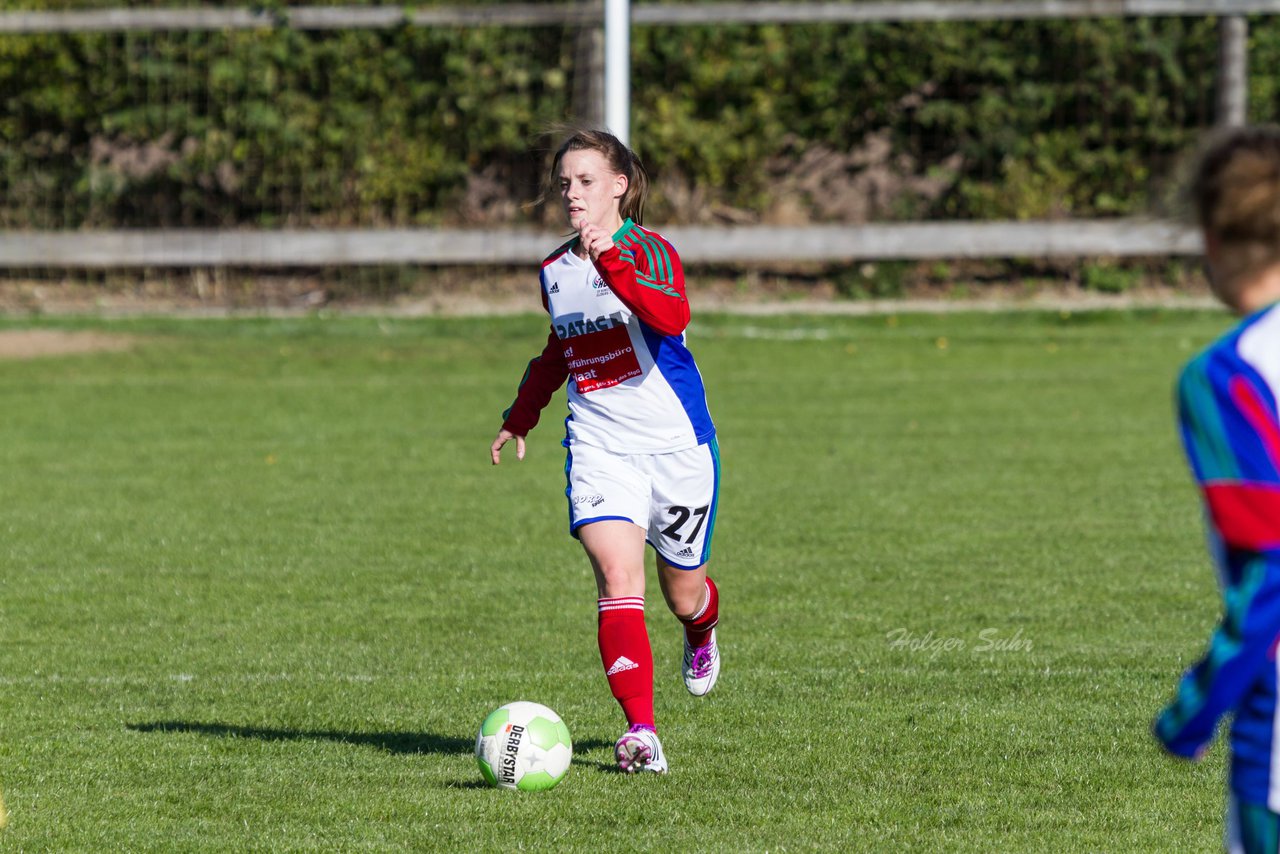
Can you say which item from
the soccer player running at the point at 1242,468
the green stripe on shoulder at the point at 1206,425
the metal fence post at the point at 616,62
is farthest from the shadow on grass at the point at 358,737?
the metal fence post at the point at 616,62

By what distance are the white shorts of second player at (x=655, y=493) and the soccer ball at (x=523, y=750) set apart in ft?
1.79

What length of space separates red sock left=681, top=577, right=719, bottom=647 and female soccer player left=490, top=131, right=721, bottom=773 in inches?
4.5

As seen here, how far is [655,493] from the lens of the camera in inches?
196

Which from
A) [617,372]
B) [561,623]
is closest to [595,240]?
[617,372]

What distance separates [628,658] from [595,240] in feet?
3.82

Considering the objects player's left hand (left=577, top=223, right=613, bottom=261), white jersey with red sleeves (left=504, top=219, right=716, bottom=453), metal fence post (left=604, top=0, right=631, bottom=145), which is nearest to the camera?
player's left hand (left=577, top=223, right=613, bottom=261)

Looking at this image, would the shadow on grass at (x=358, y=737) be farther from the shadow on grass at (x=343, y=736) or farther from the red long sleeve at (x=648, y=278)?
the red long sleeve at (x=648, y=278)

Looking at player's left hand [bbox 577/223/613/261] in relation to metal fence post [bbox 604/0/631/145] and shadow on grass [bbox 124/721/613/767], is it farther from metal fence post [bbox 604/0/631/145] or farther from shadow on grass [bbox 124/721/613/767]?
metal fence post [bbox 604/0/631/145]

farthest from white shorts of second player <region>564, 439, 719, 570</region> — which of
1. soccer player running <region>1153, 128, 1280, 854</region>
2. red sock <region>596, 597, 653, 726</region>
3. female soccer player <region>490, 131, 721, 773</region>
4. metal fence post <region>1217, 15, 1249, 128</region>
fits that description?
metal fence post <region>1217, 15, 1249, 128</region>

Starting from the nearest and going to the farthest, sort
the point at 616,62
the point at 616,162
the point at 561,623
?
the point at 616,162, the point at 561,623, the point at 616,62

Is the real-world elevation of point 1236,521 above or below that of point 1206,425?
below

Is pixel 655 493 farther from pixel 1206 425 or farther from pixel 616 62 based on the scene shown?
pixel 616 62

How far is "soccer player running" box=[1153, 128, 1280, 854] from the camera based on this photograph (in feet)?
7.72

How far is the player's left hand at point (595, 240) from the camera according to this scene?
4457 mm
